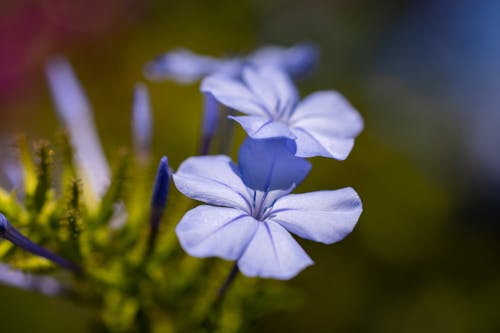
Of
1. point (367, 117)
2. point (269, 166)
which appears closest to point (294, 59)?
point (269, 166)

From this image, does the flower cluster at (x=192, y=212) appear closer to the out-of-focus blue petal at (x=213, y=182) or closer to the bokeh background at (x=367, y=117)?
the out-of-focus blue petal at (x=213, y=182)

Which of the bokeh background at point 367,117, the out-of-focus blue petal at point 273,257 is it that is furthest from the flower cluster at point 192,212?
the bokeh background at point 367,117

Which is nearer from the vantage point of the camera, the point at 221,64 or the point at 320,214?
the point at 320,214

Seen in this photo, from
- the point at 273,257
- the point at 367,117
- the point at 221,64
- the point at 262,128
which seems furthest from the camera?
the point at 367,117

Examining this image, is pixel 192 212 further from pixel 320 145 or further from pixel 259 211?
pixel 320 145

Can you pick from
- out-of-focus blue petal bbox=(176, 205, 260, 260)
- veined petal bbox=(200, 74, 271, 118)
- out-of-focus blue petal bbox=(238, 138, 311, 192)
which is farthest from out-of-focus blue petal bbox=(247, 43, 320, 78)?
out-of-focus blue petal bbox=(176, 205, 260, 260)

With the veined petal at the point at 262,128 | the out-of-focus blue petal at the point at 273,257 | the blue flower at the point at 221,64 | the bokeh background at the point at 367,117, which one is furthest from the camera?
the bokeh background at the point at 367,117
